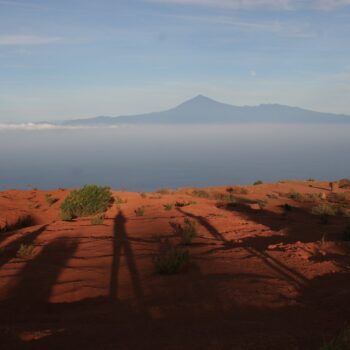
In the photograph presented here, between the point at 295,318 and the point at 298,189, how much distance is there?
28788 mm

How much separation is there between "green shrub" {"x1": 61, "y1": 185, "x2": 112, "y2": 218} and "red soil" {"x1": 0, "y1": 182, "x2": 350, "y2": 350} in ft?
14.4

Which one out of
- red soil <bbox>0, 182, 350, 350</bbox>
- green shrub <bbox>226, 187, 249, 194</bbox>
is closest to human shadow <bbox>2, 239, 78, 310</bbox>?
red soil <bbox>0, 182, 350, 350</bbox>

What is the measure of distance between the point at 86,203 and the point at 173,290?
12749 millimetres

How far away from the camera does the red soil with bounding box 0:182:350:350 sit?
512cm

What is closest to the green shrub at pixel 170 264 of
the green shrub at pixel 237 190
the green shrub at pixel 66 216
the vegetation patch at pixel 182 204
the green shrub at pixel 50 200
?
the green shrub at pixel 66 216

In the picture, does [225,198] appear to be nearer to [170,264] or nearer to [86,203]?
[86,203]

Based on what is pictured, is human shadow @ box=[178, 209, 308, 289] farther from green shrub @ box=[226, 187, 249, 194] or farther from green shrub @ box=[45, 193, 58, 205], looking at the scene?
green shrub @ box=[226, 187, 249, 194]

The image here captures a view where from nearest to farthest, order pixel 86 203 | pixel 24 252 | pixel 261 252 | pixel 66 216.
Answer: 1. pixel 261 252
2. pixel 24 252
3. pixel 66 216
4. pixel 86 203

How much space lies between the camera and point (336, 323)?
5695mm

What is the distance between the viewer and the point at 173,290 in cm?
757

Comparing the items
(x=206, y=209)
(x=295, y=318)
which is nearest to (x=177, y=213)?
(x=206, y=209)

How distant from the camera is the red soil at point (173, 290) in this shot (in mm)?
5125

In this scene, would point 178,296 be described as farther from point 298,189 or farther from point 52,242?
point 298,189

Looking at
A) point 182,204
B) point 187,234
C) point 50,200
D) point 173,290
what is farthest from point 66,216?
point 173,290
